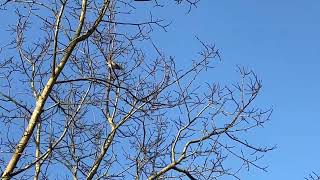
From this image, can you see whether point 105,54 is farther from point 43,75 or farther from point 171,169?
point 171,169

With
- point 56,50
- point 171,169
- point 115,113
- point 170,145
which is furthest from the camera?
point 115,113

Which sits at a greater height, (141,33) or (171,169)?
(141,33)

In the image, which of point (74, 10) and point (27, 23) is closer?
point (74, 10)

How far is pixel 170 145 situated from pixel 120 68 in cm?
142

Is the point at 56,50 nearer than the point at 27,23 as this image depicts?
Yes

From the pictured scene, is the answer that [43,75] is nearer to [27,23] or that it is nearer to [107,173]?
[27,23]

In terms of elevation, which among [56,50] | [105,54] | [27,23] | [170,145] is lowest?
[56,50]

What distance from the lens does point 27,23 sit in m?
6.25

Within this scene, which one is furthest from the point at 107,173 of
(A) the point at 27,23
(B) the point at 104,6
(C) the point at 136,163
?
(B) the point at 104,6

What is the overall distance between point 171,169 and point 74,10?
2438 millimetres

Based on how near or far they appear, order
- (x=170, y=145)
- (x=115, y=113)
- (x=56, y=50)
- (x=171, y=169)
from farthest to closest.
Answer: (x=115, y=113) → (x=170, y=145) → (x=171, y=169) → (x=56, y=50)

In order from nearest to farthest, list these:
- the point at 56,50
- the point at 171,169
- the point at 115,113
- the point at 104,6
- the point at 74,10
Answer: the point at 56,50 < the point at 104,6 < the point at 74,10 < the point at 171,169 < the point at 115,113

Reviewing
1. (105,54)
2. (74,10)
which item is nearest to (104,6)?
(74,10)

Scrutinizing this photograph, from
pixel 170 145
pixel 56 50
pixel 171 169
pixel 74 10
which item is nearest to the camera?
pixel 56 50
